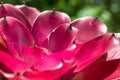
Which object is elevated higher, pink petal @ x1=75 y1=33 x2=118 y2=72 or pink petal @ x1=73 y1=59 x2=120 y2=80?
pink petal @ x1=75 y1=33 x2=118 y2=72

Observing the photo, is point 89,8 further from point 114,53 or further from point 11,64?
point 11,64

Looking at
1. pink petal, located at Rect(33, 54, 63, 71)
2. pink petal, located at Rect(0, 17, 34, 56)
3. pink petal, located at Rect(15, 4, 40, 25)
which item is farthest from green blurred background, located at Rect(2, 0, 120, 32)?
pink petal, located at Rect(33, 54, 63, 71)

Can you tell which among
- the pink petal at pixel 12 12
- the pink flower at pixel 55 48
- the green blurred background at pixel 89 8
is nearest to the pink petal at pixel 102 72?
the pink flower at pixel 55 48

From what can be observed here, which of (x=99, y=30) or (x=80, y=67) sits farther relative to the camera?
(x=99, y=30)

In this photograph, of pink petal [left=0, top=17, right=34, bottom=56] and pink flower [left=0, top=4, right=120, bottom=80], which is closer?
pink flower [left=0, top=4, right=120, bottom=80]

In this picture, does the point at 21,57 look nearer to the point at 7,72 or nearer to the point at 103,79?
the point at 7,72

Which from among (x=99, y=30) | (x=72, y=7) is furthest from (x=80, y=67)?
(x=72, y=7)

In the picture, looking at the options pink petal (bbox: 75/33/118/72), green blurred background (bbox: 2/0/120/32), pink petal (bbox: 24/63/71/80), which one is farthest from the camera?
green blurred background (bbox: 2/0/120/32)

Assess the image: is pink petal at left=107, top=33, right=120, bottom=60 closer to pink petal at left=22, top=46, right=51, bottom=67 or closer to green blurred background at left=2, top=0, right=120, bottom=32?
pink petal at left=22, top=46, right=51, bottom=67
